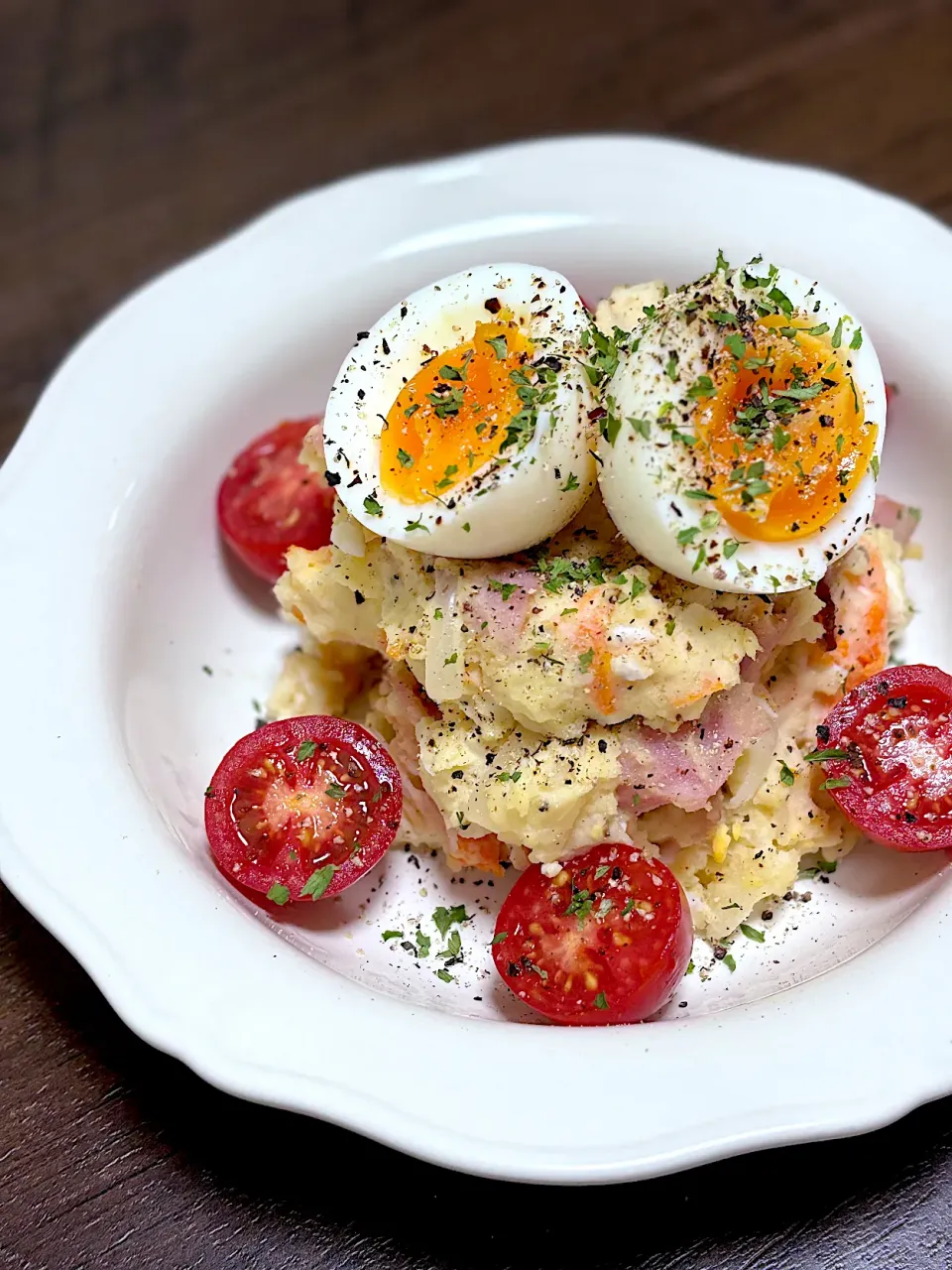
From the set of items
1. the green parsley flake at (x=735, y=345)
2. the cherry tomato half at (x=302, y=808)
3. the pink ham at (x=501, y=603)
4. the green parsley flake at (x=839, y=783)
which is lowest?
the green parsley flake at (x=839, y=783)

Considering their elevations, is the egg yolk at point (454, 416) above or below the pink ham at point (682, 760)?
above

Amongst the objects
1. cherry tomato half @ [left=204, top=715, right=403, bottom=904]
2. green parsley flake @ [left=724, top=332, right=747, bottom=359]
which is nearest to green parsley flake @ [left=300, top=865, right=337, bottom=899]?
cherry tomato half @ [left=204, top=715, right=403, bottom=904]

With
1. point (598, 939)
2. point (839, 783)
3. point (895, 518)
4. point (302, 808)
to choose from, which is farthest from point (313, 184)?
point (598, 939)

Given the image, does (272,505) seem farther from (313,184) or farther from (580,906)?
(313,184)

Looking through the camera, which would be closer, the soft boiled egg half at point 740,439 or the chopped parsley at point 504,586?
the soft boiled egg half at point 740,439

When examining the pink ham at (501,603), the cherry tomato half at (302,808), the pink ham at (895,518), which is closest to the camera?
the pink ham at (501,603)

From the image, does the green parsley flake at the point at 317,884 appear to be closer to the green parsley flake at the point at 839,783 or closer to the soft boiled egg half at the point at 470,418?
the soft boiled egg half at the point at 470,418

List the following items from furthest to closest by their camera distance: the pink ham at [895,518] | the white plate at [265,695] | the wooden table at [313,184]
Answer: the pink ham at [895,518] < the wooden table at [313,184] < the white plate at [265,695]

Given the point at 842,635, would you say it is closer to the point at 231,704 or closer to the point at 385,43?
the point at 231,704

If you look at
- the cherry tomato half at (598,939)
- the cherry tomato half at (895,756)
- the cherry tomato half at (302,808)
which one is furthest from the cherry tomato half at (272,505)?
the cherry tomato half at (895,756)
